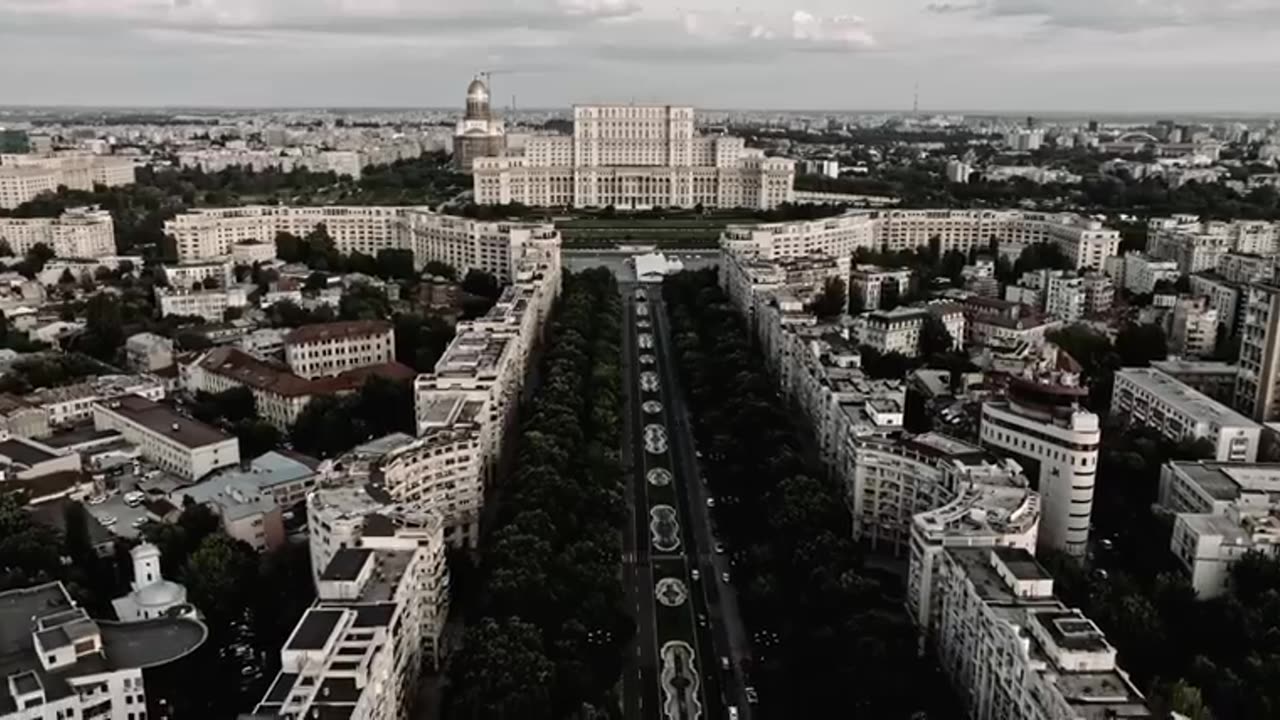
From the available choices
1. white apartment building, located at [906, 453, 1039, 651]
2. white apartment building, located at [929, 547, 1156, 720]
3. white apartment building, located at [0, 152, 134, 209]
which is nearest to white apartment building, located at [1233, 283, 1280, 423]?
white apartment building, located at [906, 453, 1039, 651]

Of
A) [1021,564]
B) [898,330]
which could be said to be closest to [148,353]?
[898,330]

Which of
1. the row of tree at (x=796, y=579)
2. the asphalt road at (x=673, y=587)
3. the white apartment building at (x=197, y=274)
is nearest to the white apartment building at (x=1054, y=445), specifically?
the row of tree at (x=796, y=579)

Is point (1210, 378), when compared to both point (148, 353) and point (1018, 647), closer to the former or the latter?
point (1018, 647)

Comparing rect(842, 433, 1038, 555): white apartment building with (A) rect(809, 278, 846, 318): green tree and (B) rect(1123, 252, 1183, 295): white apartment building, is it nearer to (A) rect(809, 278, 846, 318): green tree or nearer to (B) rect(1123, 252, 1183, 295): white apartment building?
(A) rect(809, 278, 846, 318): green tree

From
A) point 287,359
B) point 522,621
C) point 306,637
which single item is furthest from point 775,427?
point 287,359

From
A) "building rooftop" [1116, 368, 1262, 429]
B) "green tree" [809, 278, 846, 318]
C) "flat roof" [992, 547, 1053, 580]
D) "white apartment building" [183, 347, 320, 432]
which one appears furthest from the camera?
"green tree" [809, 278, 846, 318]

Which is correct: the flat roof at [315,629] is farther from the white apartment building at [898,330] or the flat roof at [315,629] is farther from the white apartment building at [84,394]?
the white apartment building at [898,330]

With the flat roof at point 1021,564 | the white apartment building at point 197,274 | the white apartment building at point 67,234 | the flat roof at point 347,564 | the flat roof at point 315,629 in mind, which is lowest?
the flat roof at point 315,629
